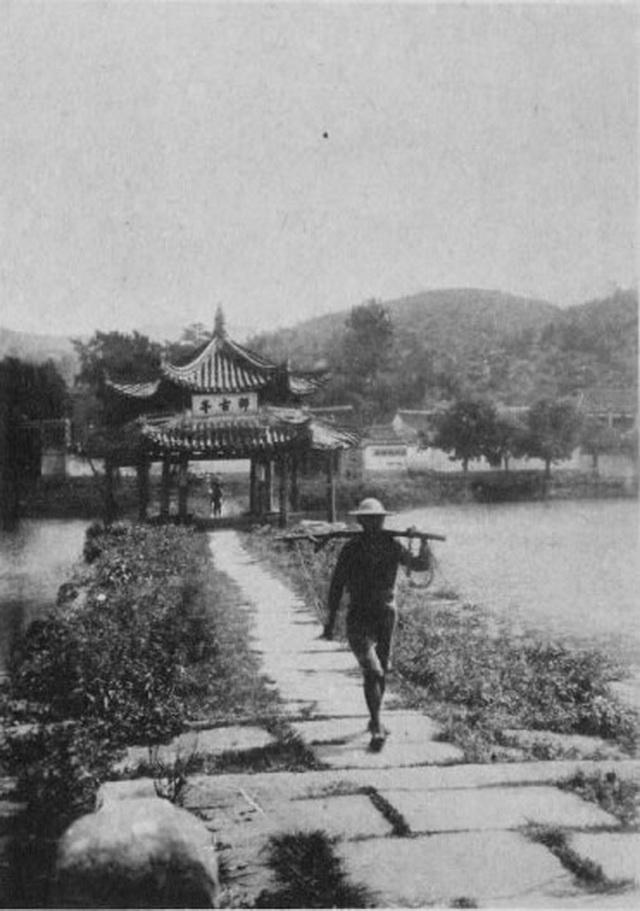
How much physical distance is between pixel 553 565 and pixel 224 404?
389 inches

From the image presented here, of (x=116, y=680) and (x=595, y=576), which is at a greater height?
(x=116, y=680)

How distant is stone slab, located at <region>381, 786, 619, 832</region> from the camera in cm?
486

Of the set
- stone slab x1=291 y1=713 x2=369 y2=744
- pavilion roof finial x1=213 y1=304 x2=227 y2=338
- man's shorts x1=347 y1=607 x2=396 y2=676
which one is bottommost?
stone slab x1=291 y1=713 x2=369 y2=744

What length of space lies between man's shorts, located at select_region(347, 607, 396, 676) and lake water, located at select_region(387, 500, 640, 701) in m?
4.76

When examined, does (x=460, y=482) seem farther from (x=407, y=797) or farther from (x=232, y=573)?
(x=407, y=797)

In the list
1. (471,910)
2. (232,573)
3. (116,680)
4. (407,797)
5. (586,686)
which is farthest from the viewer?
(232,573)

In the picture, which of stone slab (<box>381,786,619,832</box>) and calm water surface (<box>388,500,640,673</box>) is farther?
calm water surface (<box>388,500,640,673</box>)

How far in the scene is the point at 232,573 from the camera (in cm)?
1628

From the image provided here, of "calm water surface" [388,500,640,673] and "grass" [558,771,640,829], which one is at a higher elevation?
"grass" [558,771,640,829]

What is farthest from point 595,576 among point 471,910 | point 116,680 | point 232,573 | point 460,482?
point 460,482

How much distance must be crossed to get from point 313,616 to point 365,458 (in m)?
35.5

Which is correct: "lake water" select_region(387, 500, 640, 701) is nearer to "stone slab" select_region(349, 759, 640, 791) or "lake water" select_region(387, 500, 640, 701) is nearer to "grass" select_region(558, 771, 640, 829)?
"stone slab" select_region(349, 759, 640, 791)

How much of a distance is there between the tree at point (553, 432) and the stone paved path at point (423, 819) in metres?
38.7

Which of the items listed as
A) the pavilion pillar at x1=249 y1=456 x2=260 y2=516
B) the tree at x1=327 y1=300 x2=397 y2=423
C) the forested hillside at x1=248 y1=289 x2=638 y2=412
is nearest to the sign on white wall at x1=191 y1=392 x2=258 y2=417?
the pavilion pillar at x1=249 y1=456 x2=260 y2=516
